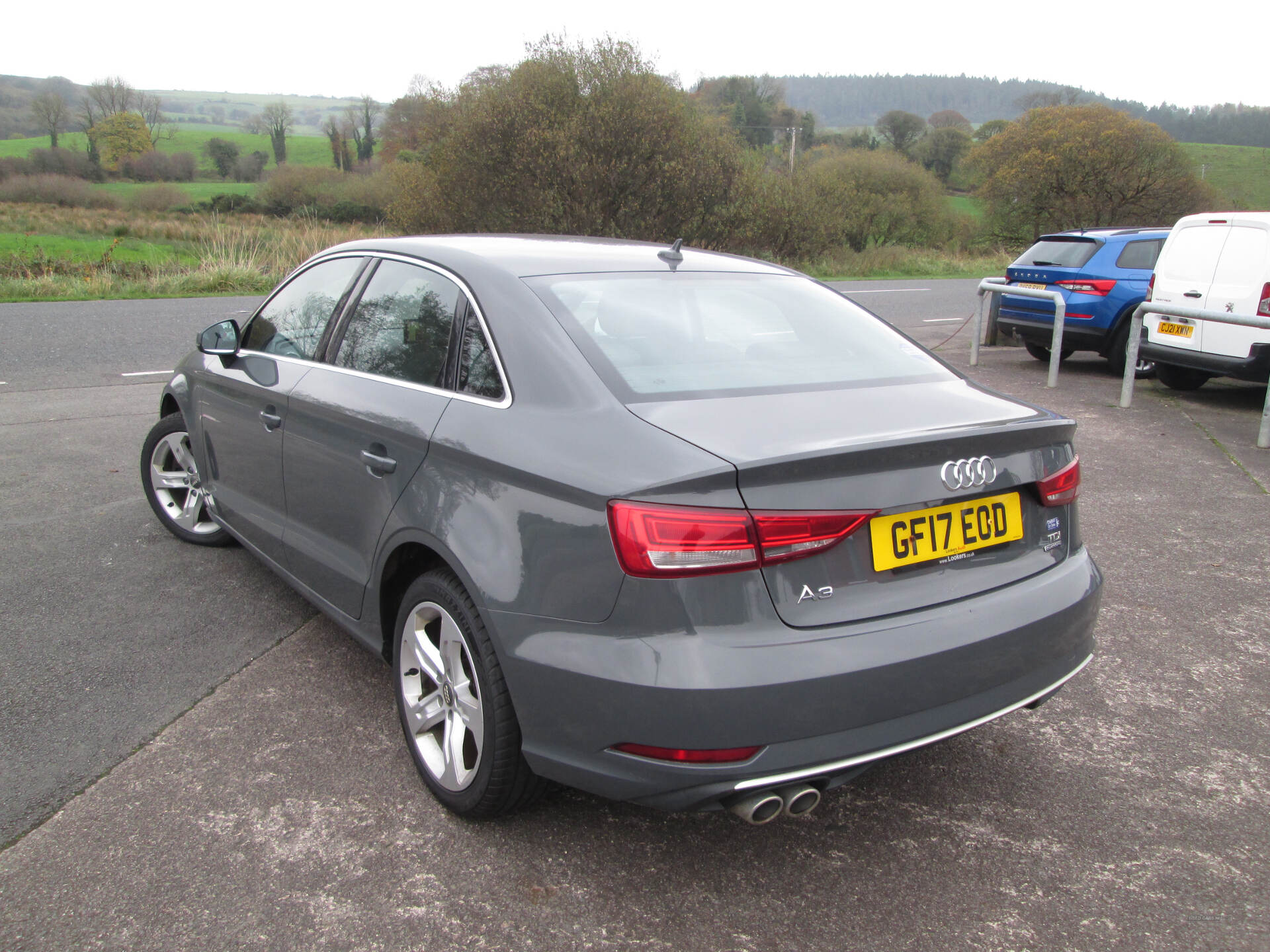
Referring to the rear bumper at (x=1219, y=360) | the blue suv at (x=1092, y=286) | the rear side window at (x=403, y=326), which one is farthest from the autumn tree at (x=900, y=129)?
the rear side window at (x=403, y=326)

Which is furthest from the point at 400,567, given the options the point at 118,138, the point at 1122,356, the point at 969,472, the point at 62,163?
the point at 118,138

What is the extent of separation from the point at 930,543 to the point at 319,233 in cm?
2311

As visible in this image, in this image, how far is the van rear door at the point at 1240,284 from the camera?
331 inches

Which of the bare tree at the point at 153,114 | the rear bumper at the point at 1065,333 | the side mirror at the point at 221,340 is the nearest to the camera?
the side mirror at the point at 221,340

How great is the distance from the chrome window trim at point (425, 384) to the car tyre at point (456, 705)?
0.50m

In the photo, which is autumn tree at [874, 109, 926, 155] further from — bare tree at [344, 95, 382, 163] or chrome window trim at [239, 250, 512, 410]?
chrome window trim at [239, 250, 512, 410]

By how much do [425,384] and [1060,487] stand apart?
186 cm

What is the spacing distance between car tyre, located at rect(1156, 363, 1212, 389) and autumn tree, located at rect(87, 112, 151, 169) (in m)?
78.5

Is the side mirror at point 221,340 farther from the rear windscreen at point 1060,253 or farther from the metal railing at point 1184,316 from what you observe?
the rear windscreen at point 1060,253

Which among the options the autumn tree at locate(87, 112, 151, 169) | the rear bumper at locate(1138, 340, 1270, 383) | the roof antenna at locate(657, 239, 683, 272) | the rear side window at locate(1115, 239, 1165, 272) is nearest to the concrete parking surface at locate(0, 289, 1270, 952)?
the roof antenna at locate(657, 239, 683, 272)

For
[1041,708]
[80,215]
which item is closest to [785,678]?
[1041,708]

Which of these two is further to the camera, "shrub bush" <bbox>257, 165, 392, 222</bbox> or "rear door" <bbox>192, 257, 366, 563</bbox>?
"shrub bush" <bbox>257, 165, 392, 222</bbox>

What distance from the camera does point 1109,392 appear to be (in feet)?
32.7

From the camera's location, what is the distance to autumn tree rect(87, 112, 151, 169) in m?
72.8
